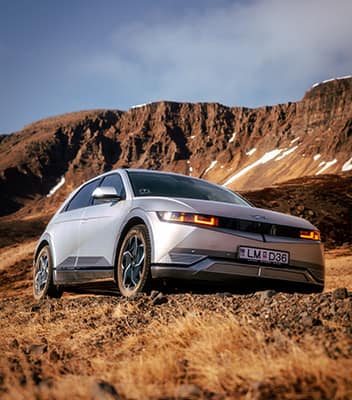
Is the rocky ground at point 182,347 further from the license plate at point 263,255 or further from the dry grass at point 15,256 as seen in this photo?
the dry grass at point 15,256

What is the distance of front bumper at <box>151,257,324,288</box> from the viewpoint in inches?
188

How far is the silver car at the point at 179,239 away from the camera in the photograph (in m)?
4.83

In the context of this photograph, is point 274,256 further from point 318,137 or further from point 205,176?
point 205,176

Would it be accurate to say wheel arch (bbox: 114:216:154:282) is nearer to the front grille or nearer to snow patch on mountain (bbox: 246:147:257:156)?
the front grille

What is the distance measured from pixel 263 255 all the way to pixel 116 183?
244cm

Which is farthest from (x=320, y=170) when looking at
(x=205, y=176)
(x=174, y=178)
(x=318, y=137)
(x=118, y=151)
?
(x=174, y=178)

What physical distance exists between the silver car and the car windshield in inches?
0.5

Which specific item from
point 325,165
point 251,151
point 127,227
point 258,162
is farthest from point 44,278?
point 251,151

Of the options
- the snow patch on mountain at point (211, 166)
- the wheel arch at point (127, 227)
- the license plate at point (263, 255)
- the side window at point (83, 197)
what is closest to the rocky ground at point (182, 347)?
the license plate at point (263, 255)

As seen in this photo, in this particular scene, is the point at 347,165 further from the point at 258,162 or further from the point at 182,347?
the point at 182,347

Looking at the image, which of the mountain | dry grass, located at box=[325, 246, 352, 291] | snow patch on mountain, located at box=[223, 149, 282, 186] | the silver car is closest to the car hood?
the silver car

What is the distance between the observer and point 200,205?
509 cm

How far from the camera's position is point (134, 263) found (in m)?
5.31

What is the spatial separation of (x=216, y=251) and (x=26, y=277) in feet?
68.2
